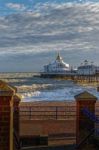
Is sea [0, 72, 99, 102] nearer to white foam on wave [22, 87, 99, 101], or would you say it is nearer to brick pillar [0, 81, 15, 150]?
white foam on wave [22, 87, 99, 101]

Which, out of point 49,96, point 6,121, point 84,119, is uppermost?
point 6,121

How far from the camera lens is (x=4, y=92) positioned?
297 inches

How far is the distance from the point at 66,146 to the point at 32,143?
92cm

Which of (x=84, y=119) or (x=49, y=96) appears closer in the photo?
(x=84, y=119)

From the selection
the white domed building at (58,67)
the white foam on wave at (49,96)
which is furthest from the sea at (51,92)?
the white domed building at (58,67)

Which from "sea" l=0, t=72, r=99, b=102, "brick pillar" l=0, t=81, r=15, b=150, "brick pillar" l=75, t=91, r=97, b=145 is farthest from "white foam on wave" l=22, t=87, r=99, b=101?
"brick pillar" l=0, t=81, r=15, b=150

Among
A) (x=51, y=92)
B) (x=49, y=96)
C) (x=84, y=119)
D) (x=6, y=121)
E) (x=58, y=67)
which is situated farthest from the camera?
(x=58, y=67)

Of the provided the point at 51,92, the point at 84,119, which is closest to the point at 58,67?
the point at 51,92

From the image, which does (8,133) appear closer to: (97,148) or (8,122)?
(8,122)

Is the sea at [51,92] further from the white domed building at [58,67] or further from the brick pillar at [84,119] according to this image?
the white domed building at [58,67]

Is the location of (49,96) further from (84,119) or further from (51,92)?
(84,119)

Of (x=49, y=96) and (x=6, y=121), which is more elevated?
(x=6, y=121)

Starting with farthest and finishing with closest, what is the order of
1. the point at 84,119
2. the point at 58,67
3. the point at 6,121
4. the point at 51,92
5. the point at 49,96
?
1. the point at 58,67
2. the point at 51,92
3. the point at 49,96
4. the point at 84,119
5. the point at 6,121

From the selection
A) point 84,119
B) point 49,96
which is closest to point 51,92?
point 49,96
